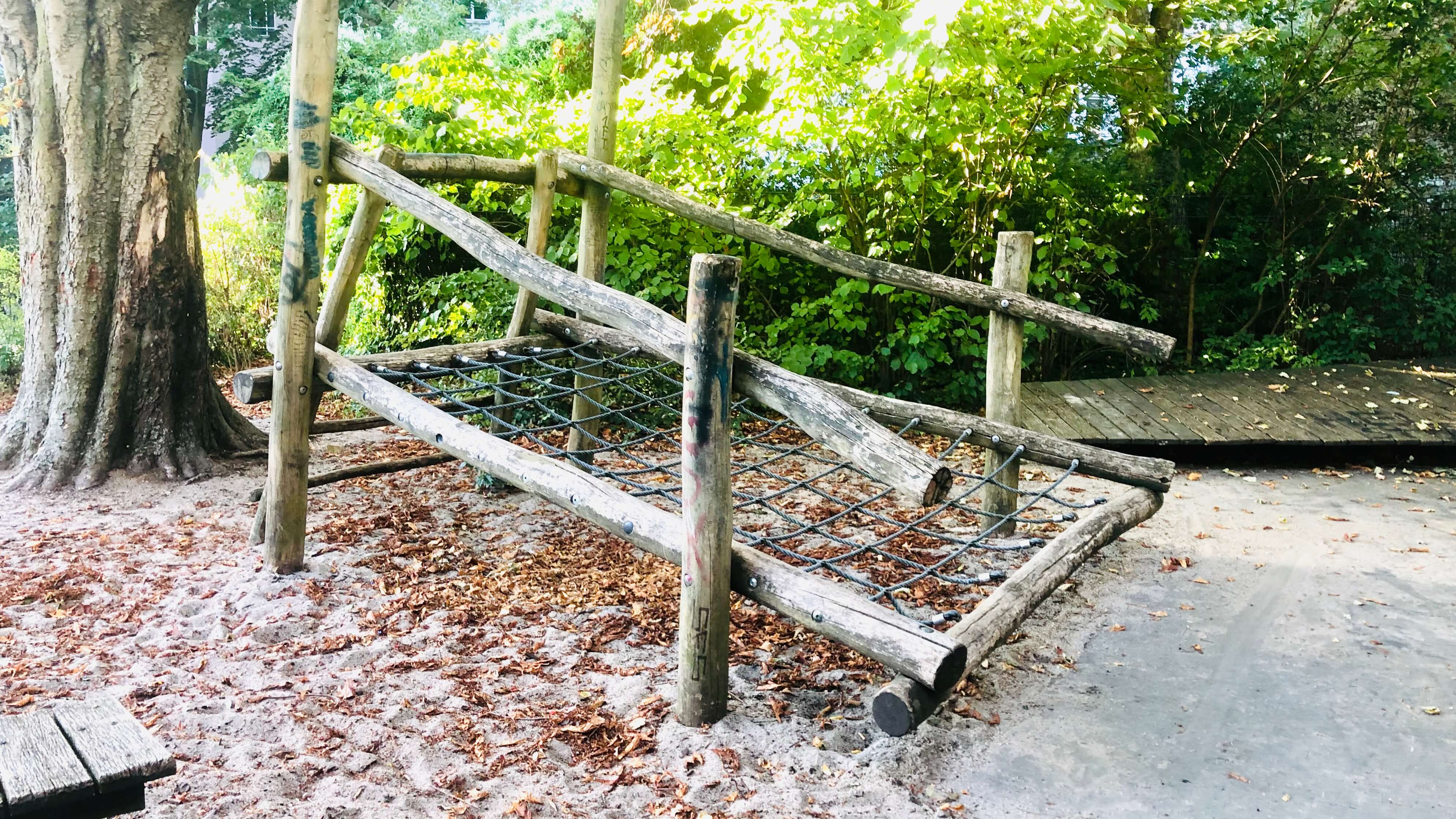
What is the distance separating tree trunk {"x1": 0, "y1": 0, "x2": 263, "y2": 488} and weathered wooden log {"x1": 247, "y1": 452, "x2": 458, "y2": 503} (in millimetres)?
658

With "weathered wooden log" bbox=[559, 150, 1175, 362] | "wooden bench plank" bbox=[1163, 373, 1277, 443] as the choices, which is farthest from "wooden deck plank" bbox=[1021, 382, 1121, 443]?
"weathered wooden log" bbox=[559, 150, 1175, 362]

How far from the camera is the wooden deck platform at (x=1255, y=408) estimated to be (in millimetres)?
5965

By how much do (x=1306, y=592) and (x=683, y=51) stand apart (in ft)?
22.4

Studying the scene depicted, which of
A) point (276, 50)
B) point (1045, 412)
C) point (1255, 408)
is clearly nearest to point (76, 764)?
point (1045, 412)

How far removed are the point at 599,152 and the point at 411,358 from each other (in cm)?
156

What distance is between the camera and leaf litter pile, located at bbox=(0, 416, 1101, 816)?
2.66 m

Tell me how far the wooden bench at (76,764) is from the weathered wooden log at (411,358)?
2375 millimetres

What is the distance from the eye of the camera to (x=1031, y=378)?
7953 millimetres

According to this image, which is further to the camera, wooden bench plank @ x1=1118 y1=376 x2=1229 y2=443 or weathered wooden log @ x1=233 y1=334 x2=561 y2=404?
wooden bench plank @ x1=1118 y1=376 x2=1229 y2=443

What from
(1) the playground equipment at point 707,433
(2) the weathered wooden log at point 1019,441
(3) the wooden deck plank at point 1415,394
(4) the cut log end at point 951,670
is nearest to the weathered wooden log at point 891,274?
(1) the playground equipment at point 707,433

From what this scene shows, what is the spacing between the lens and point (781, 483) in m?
5.93

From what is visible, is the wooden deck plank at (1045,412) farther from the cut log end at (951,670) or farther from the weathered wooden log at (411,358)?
the cut log end at (951,670)

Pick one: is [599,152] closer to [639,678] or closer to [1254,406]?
[639,678]

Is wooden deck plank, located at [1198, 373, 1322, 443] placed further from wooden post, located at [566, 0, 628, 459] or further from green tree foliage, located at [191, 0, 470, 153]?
green tree foliage, located at [191, 0, 470, 153]
